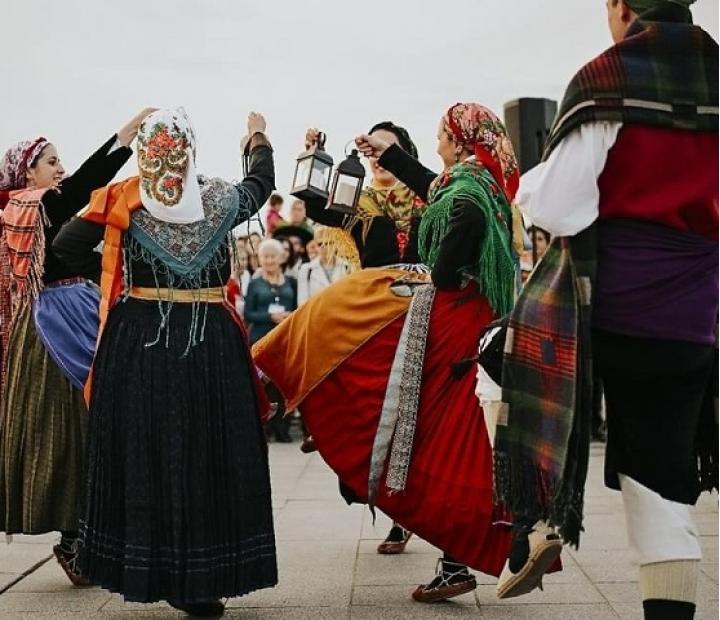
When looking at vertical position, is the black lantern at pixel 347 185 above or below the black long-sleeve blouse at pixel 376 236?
above

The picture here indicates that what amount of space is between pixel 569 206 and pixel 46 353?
105 inches

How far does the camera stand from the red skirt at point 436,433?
4.61m

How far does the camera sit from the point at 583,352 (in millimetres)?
3270

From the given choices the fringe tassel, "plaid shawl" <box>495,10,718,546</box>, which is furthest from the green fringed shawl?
"plaid shawl" <box>495,10,718,546</box>

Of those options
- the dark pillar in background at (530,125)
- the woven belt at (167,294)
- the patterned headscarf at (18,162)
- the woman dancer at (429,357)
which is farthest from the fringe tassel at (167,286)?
the dark pillar in background at (530,125)

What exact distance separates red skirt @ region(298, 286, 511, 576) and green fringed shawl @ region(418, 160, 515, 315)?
0.11 meters

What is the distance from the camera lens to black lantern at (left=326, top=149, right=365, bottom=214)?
5.18 m

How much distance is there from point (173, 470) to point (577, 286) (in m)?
1.68

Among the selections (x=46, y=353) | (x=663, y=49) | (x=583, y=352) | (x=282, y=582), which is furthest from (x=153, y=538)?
(x=663, y=49)

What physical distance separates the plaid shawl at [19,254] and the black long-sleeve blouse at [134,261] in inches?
23.0

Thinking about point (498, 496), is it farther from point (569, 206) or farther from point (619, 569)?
point (619, 569)

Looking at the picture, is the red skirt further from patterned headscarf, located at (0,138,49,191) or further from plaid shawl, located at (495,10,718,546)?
patterned headscarf, located at (0,138,49,191)

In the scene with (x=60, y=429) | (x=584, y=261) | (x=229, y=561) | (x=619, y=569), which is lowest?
(x=619, y=569)

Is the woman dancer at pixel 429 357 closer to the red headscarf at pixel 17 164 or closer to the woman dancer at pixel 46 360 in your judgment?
the woman dancer at pixel 46 360
